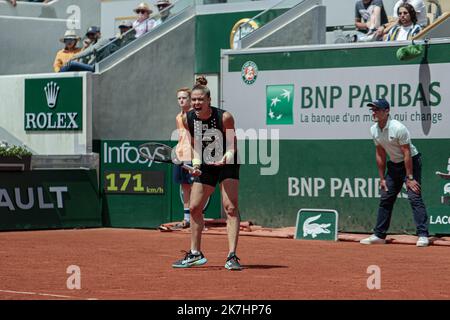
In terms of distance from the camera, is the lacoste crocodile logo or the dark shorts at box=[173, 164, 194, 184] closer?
the lacoste crocodile logo

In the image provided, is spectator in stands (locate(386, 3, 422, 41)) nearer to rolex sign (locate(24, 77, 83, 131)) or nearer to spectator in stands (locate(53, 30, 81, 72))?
rolex sign (locate(24, 77, 83, 131))

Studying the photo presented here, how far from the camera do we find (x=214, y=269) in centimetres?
1261

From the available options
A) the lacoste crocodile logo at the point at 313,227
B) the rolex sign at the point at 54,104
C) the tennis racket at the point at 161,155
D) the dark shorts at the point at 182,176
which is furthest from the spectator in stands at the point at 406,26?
the rolex sign at the point at 54,104

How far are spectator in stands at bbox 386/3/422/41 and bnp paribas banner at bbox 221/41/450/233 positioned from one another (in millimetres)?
602

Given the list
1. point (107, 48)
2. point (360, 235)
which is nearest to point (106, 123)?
point (107, 48)

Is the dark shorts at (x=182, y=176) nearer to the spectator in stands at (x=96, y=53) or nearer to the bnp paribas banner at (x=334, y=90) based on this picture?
the bnp paribas banner at (x=334, y=90)

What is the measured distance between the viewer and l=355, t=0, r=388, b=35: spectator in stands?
64.1 feet

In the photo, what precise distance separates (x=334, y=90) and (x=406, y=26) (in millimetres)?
1569

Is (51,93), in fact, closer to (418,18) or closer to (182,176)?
(182,176)

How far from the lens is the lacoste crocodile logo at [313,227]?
1741 centimetres

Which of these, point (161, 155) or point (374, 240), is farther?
point (374, 240)

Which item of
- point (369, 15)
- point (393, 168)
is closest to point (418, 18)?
point (369, 15)

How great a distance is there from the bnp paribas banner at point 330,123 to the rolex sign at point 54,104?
117 inches

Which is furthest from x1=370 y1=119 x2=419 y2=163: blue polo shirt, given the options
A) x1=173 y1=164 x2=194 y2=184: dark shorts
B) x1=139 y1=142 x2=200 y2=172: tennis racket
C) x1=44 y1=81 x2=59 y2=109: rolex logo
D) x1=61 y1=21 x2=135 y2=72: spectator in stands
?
x1=44 y1=81 x2=59 y2=109: rolex logo
